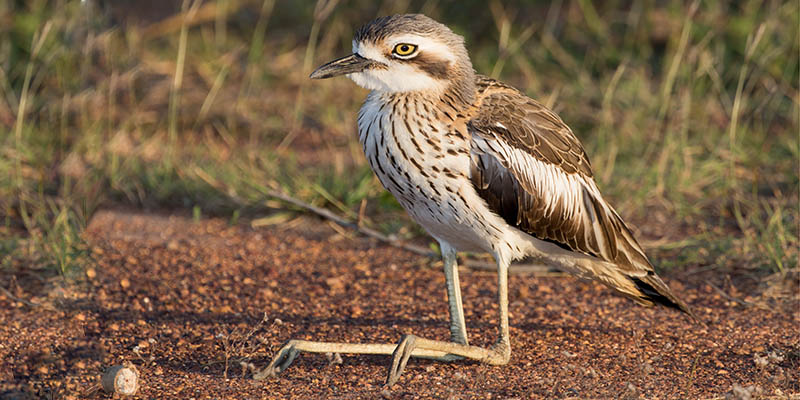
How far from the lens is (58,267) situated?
14.3 feet

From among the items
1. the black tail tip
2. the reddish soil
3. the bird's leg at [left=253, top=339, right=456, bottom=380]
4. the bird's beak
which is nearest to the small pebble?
the reddish soil

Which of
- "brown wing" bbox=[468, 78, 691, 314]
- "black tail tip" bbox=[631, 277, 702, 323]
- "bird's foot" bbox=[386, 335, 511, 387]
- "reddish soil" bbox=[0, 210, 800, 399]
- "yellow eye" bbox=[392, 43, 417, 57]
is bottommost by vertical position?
"reddish soil" bbox=[0, 210, 800, 399]

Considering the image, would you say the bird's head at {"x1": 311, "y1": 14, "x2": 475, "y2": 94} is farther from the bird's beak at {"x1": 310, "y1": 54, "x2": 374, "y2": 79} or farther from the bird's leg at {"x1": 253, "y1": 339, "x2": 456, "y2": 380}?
the bird's leg at {"x1": 253, "y1": 339, "x2": 456, "y2": 380}

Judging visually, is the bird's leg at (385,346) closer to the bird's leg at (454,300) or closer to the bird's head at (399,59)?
the bird's leg at (454,300)

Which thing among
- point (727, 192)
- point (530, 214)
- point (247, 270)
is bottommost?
point (247, 270)

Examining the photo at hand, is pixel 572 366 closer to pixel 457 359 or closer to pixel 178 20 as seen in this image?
pixel 457 359

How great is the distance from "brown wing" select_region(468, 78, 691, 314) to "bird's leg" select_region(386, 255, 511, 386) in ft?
0.83

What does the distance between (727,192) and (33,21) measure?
486 centimetres

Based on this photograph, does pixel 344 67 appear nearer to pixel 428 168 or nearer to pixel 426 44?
pixel 426 44

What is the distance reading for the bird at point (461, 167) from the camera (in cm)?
349

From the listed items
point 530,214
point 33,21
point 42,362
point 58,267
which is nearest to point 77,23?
point 33,21

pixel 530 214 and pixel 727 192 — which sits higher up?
pixel 530 214

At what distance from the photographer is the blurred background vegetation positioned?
17.2 ft

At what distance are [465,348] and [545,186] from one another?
0.70 metres
